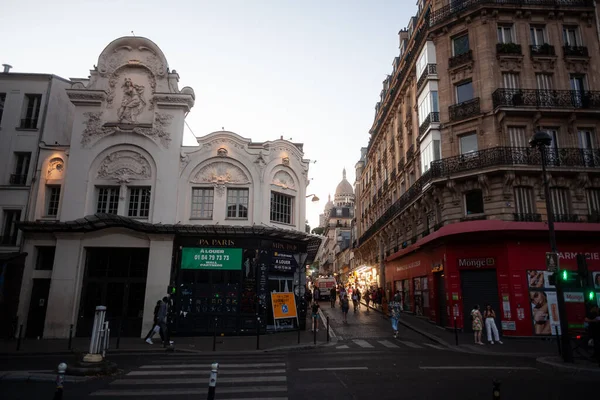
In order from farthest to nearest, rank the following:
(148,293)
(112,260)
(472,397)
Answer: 1. (112,260)
2. (148,293)
3. (472,397)

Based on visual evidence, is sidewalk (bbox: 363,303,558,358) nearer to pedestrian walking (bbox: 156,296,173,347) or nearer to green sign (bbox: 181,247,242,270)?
green sign (bbox: 181,247,242,270)

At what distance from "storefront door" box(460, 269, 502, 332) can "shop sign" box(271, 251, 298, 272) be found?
9.03 m

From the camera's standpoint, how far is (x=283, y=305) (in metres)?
19.6

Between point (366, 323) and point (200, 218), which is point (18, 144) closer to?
point (200, 218)

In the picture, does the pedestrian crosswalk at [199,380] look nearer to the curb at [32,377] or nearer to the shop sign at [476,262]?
the curb at [32,377]

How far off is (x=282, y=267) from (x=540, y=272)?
12902mm

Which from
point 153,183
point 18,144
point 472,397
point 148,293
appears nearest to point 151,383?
point 472,397

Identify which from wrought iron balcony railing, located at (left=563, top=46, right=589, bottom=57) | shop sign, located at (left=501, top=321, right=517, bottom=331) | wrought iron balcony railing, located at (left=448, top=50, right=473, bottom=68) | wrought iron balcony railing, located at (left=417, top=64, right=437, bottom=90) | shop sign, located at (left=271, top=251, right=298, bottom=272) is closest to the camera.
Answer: shop sign, located at (left=501, top=321, right=517, bottom=331)

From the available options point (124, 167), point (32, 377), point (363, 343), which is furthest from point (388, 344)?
point (124, 167)

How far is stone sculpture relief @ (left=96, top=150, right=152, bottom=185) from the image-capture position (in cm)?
2025

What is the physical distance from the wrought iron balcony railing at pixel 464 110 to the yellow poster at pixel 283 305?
13.8m

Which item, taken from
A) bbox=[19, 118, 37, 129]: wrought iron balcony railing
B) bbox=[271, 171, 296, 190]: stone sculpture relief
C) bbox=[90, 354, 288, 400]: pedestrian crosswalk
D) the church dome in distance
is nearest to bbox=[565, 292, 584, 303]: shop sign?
bbox=[271, 171, 296, 190]: stone sculpture relief

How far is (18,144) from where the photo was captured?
21062 millimetres

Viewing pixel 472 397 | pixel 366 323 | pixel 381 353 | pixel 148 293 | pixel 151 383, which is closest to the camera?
pixel 472 397
